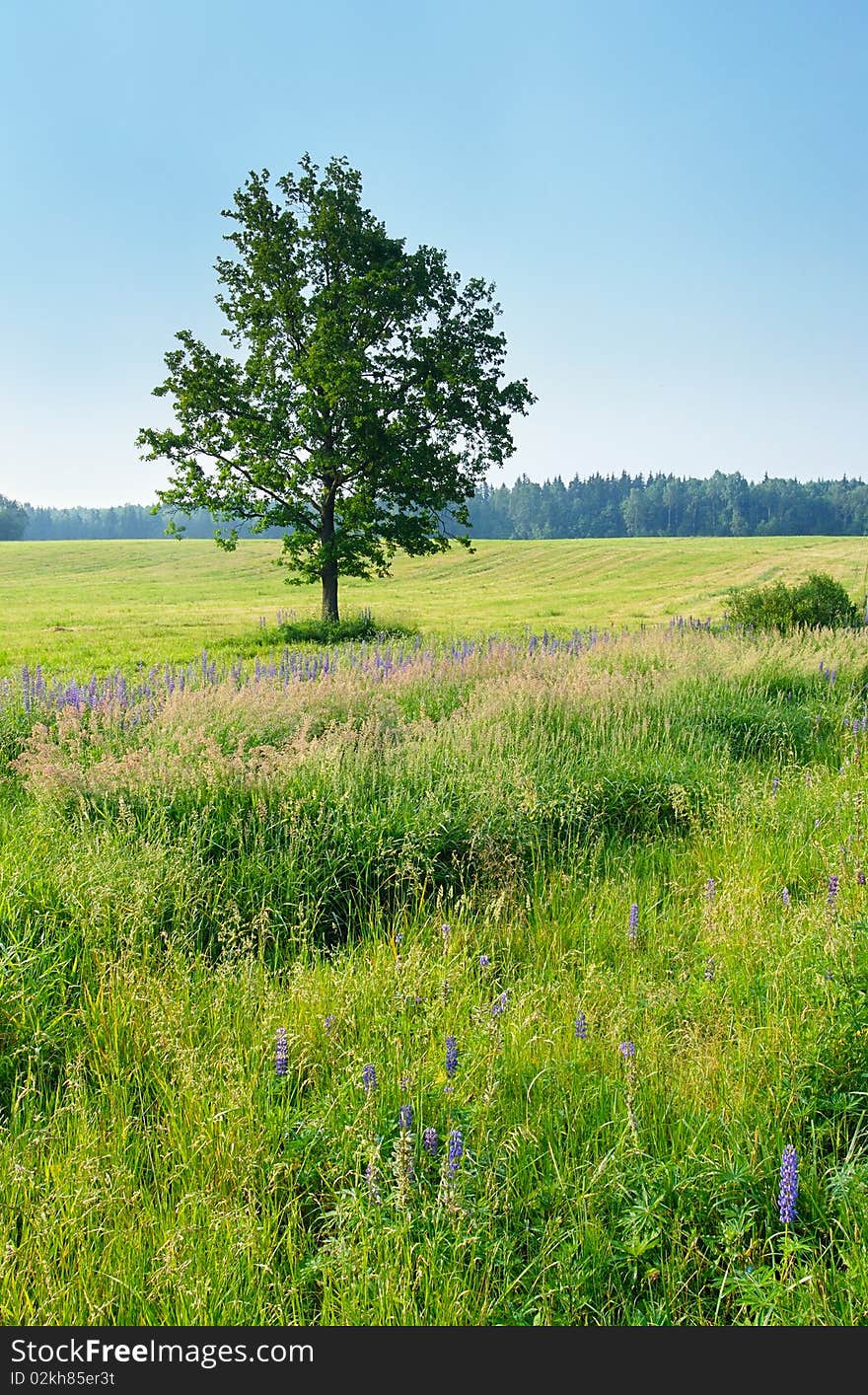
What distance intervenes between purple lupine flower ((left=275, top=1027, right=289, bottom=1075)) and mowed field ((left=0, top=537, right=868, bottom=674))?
42.2ft

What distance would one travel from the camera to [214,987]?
3793 mm

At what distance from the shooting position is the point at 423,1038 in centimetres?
332

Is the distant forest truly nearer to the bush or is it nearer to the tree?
the tree

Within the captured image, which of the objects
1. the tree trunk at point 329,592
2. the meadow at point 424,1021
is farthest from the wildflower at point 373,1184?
the tree trunk at point 329,592

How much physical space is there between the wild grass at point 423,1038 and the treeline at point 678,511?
5068 inches

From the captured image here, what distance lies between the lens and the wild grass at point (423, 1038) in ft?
7.61

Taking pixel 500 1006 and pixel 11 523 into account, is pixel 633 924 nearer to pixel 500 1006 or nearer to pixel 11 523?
pixel 500 1006

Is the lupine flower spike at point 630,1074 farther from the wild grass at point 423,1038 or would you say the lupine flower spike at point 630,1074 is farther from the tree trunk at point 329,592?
the tree trunk at point 329,592

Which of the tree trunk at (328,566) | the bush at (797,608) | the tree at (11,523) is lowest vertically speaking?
the bush at (797,608)

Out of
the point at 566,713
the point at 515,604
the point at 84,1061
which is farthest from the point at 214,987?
the point at 515,604

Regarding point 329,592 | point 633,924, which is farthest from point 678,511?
point 633,924

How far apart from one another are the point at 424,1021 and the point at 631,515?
14129 cm

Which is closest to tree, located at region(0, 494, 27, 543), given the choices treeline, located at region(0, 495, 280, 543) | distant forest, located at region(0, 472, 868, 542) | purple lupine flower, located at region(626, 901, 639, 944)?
distant forest, located at region(0, 472, 868, 542)

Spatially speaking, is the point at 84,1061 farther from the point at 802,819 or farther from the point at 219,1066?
the point at 802,819
